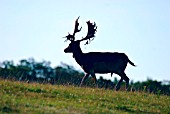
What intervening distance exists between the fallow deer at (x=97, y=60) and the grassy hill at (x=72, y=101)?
290 cm

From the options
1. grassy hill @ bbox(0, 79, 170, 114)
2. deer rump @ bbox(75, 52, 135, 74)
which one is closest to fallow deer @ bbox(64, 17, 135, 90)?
deer rump @ bbox(75, 52, 135, 74)

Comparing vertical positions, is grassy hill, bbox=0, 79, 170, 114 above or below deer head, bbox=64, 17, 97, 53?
below

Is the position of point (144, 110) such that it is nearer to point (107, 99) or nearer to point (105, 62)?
point (107, 99)

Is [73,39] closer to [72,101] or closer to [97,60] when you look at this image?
[97,60]

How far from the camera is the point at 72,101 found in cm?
2241

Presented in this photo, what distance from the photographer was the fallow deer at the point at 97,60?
97.6 ft

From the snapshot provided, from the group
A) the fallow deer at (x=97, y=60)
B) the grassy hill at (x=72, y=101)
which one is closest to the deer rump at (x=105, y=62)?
the fallow deer at (x=97, y=60)

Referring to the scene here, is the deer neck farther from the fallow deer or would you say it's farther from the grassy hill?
the grassy hill

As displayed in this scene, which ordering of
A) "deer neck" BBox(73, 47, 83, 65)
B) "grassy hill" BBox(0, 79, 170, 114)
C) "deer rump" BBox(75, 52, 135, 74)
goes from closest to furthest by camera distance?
"grassy hill" BBox(0, 79, 170, 114), "deer rump" BBox(75, 52, 135, 74), "deer neck" BBox(73, 47, 83, 65)

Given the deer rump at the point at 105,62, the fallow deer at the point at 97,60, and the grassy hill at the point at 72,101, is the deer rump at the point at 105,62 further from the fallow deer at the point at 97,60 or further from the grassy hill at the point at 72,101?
the grassy hill at the point at 72,101

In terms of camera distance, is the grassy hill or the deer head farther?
the deer head

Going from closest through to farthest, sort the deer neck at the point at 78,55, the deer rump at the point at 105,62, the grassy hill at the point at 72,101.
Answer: the grassy hill at the point at 72,101, the deer rump at the point at 105,62, the deer neck at the point at 78,55

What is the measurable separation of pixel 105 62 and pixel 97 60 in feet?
1.20

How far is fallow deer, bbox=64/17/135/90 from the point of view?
1171 inches
